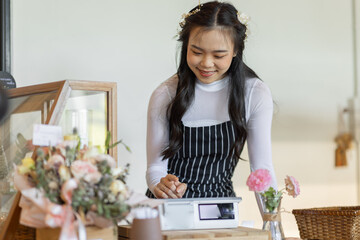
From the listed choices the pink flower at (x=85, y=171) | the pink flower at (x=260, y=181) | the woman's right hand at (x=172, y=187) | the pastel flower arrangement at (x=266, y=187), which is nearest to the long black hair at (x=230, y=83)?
the woman's right hand at (x=172, y=187)

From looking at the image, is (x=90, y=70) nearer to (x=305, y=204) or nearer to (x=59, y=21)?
(x=59, y=21)

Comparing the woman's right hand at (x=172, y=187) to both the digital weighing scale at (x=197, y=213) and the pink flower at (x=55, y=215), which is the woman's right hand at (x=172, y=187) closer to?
the digital weighing scale at (x=197, y=213)

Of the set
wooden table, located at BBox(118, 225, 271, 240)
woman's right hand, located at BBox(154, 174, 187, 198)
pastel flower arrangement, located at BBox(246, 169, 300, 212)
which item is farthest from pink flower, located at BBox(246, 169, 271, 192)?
woman's right hand, located at BBox(154, 174, 187, 198)

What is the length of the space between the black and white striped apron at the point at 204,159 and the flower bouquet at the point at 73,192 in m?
1.11

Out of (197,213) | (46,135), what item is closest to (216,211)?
(197,213)

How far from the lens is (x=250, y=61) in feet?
13.4

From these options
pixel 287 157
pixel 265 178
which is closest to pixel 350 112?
pixel 287 157

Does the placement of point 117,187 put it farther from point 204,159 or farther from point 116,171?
point 204,159

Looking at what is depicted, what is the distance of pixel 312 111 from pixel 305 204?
73 centimetres

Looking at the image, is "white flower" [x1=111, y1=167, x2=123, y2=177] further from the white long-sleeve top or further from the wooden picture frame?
the white long-sleeve top

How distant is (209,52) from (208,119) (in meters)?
0.37

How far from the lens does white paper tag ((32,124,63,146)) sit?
1393 mm

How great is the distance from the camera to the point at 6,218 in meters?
1.59

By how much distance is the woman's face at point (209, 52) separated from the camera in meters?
2.20
